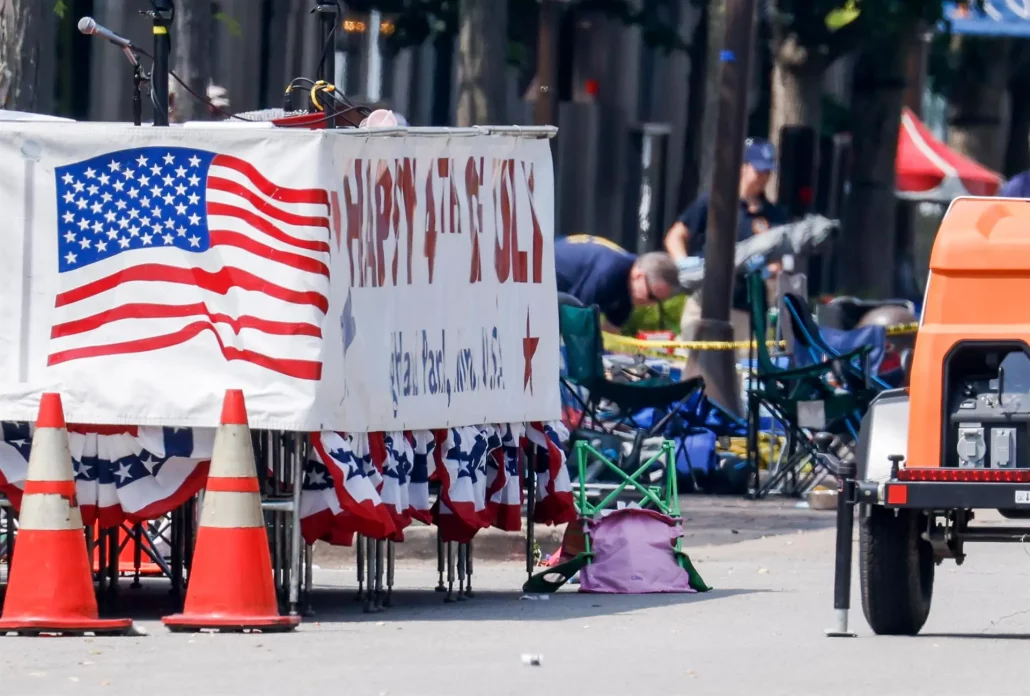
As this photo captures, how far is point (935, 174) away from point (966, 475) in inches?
1190

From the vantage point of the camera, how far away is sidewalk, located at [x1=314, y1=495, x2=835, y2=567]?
14.4 meters

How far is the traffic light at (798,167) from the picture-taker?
31.1m

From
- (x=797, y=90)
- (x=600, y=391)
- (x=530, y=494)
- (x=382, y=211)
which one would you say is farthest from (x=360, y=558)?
(x=797, y=90)

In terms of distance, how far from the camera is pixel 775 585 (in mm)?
13289

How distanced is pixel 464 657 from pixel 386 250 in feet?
7.41

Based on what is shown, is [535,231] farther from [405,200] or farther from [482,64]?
[482,64]

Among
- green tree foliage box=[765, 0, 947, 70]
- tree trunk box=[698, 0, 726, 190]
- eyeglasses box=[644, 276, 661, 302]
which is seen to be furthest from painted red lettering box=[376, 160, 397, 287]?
A: tree trunk box=[698, 0, 726, 190]

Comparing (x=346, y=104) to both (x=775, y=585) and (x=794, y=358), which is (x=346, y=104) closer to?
(x=775, y=585)

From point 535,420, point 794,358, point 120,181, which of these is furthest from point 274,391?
point 794,358

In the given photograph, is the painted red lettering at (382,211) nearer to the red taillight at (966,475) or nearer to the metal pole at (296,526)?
the metal pole at (296,526)

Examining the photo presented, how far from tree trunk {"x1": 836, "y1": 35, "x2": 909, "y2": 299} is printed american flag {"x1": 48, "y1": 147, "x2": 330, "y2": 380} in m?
19.8

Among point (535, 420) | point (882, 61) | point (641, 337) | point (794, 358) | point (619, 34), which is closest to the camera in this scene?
point (535, 420)

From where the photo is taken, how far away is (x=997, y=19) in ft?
115

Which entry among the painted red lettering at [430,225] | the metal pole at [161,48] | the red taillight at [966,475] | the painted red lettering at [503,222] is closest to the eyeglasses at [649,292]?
the painted red lettering at [503,222]
